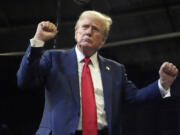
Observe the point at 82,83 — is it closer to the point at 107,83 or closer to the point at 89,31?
the point at 107,83

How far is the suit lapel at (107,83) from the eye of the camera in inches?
66.4

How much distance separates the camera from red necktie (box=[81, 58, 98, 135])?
159 cm

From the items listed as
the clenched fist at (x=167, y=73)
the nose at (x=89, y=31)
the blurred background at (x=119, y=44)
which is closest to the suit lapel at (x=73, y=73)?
the nose at (x=89, y=31)

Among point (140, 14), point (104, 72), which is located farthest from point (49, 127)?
point (140, 14)

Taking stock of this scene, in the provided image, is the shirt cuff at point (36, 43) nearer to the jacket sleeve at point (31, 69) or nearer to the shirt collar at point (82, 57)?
the jacket sleeve at point (31, 69)

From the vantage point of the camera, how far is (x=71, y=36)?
188 inches

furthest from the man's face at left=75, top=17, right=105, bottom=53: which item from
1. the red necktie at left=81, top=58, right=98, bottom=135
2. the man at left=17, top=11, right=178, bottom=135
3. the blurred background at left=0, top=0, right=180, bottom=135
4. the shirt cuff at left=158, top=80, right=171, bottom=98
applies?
the blurred background at left=0, top=0, right=180, bottom=135

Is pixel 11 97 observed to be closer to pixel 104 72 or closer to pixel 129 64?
pixel 129 64

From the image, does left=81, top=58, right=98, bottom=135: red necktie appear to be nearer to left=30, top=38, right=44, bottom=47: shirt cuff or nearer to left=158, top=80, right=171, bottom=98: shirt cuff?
left=30, top=38, right=44, bottom=47: shirt cuff

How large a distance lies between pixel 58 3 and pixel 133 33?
112 cm

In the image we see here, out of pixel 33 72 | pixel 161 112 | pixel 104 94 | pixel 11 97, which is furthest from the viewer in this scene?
pixel 11 97

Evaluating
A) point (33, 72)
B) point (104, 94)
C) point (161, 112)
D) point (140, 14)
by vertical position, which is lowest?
point (161, 112)

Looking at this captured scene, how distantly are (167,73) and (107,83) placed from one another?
0.30 m

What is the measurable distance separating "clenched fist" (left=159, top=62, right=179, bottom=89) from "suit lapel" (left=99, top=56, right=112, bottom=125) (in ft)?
0.85
